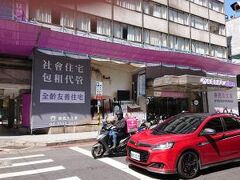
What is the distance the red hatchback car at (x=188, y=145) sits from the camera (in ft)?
23.1

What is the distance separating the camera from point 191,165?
23.8ft

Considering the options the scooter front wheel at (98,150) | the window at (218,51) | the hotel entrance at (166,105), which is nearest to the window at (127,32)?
the hotel entrance at (166,105)

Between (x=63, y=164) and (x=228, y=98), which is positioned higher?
(x=228, y=98)

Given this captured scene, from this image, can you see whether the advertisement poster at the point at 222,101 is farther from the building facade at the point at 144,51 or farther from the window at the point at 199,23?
the window at the point at 199,23

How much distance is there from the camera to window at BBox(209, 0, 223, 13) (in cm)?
3187

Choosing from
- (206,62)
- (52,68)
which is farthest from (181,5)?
(52,68)

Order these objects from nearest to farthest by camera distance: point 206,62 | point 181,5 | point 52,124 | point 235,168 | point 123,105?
point 235,168 → point 52,124 → point 123,105 → point 206,62 → point 181,5

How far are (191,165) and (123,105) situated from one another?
14681 millimetres

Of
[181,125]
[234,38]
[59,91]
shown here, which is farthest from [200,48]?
[181,125]

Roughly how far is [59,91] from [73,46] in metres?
2.79

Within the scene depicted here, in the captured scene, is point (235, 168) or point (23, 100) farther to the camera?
point (23, 100)

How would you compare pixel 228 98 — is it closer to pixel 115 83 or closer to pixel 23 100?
pixel 115 83

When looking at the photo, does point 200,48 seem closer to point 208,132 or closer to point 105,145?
point 105,145

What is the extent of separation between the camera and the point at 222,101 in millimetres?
29844
